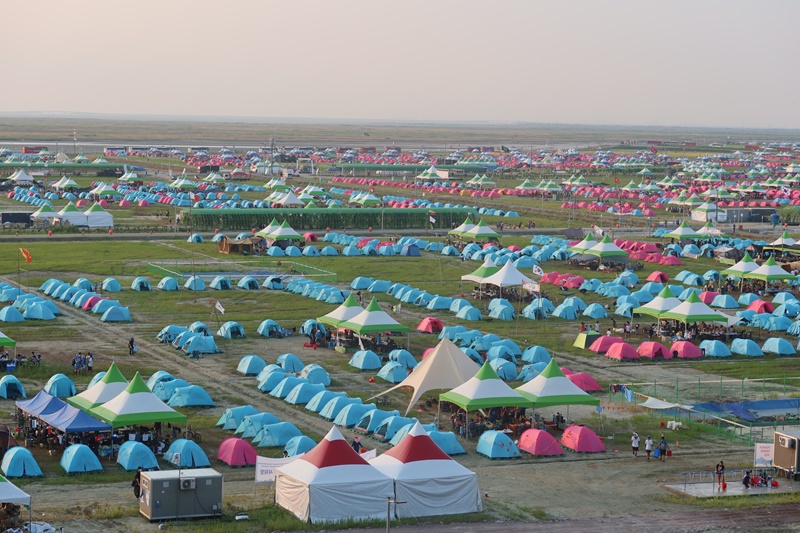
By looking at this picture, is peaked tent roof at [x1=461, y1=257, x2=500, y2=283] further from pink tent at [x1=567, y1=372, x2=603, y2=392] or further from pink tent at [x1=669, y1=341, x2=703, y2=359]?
pink tent at [x1=567, y1=372, x2=603, y2=392]

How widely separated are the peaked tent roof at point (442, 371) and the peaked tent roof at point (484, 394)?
1529 millimetres

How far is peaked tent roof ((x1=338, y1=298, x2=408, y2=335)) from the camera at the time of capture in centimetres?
4600

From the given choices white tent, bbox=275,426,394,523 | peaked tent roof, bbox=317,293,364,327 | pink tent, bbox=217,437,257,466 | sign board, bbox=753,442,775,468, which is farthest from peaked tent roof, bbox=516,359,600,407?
peaked tent roof, bbox=317,293,364,327

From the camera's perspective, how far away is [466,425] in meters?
34.4

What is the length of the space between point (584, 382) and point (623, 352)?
707cm

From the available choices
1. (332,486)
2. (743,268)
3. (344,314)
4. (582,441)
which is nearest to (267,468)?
(332,486)

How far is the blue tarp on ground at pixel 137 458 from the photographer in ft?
98.1

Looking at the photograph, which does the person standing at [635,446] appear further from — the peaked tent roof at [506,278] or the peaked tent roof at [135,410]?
the peaked tent roof at [506,278]

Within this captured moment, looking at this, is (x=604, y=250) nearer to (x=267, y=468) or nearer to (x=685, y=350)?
(x=685, y=350)

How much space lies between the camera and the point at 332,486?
26.1 metres

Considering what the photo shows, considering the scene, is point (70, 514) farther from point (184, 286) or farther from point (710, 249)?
point (710, 249)

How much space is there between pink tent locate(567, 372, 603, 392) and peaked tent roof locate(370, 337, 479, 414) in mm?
3878

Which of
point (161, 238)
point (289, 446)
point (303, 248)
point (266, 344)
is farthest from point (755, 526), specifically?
point (161, 238)

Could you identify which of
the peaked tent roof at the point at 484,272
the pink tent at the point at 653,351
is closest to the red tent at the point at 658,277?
the peaked tent roof at the point at 484,272
